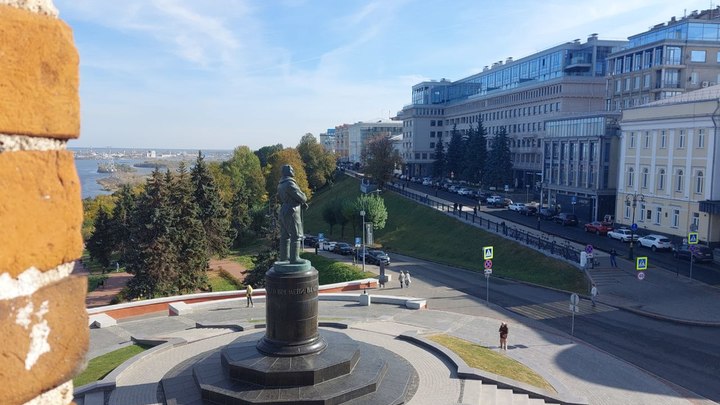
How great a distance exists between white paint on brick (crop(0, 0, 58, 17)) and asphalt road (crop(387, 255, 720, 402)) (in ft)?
65.0

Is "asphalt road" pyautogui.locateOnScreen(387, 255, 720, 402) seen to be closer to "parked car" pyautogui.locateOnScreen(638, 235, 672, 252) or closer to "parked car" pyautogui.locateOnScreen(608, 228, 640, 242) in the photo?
"parked car" pyautogui.locateOnScreen(638, 235, 672, 252)

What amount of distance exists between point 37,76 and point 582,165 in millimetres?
57035

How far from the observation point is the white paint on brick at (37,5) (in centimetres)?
153

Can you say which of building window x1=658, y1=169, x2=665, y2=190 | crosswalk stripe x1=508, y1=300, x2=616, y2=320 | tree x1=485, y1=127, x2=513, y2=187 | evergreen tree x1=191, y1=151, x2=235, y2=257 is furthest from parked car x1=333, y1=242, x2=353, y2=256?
tree x1=485, y1=127, x2=513, y2=187

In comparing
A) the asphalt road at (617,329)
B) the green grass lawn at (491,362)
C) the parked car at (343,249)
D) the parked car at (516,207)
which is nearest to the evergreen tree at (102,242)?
the parked car at (343,249)

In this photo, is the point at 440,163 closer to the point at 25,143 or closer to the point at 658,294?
the point at 658,294

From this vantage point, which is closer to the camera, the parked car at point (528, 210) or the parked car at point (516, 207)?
the parked car at point (528, 210)

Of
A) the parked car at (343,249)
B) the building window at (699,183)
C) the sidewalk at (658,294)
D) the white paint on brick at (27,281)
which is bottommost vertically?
the parked car at (343,249)

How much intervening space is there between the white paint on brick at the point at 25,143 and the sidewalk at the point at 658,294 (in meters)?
27.7

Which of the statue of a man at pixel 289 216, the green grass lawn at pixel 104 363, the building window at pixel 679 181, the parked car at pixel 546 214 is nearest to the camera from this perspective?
the statue of a man at pixel 289 216

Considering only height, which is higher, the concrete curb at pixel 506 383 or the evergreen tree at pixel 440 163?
the evergreen tree at pixel 440 163

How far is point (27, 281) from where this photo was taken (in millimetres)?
1520

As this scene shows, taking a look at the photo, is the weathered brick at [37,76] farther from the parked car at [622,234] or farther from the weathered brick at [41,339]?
the parked car at [622,234]

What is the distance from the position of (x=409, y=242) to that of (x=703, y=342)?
111 feet
